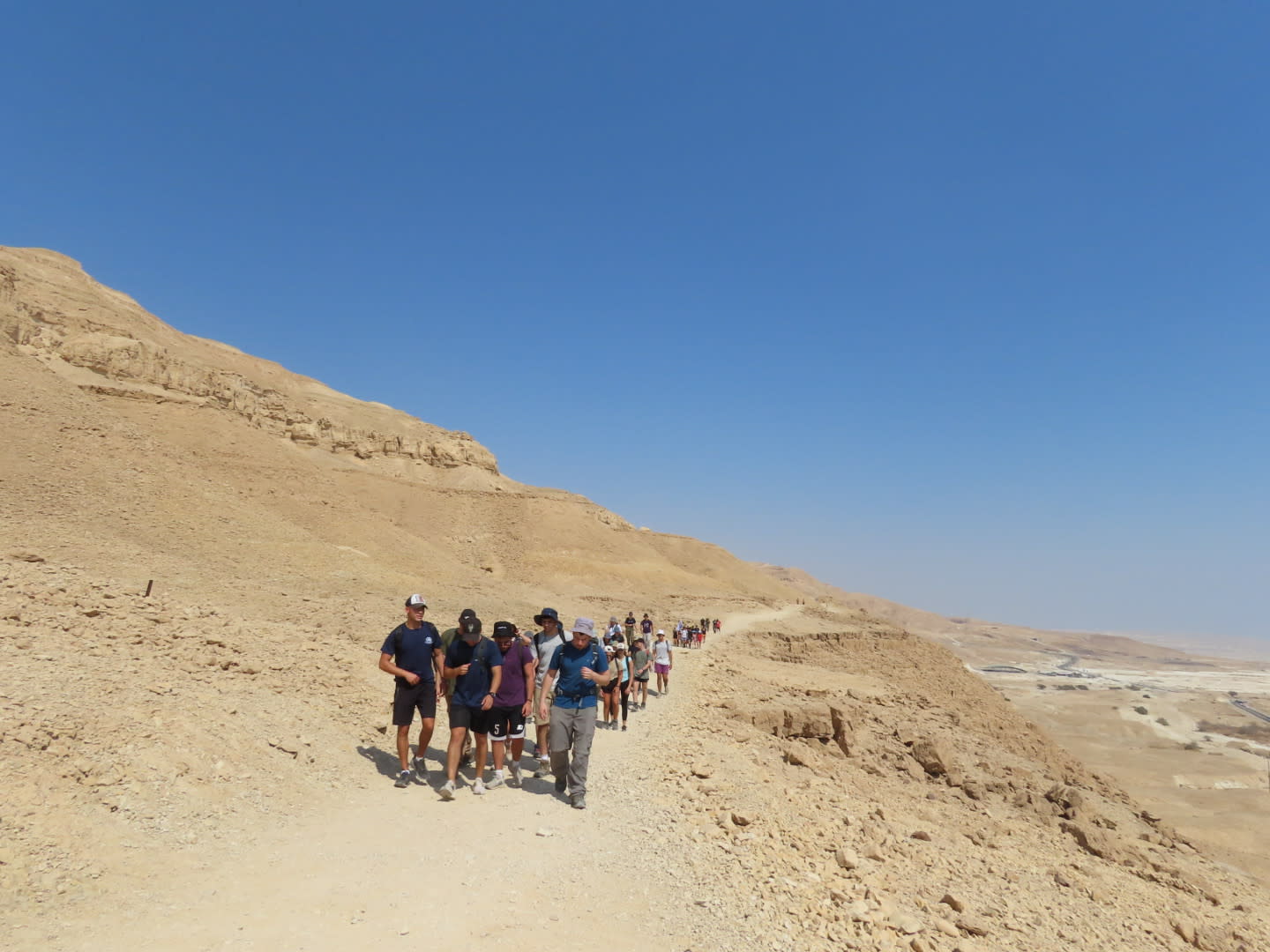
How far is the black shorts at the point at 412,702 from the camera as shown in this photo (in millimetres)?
6992

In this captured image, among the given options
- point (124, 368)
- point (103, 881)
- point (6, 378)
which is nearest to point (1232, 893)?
point (103, 881)

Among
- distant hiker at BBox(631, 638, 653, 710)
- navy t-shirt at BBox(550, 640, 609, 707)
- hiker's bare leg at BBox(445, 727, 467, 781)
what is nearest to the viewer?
hiker's bare leg at BBox(445, 727, 467, 781)

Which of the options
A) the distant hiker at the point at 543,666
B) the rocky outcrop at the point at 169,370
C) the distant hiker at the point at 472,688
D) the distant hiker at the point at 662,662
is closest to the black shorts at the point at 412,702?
the distant hiker at the point at 472,688

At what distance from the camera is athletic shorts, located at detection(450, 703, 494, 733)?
682 cm

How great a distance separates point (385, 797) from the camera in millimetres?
6602

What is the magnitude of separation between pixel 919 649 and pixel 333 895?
35.7 meters

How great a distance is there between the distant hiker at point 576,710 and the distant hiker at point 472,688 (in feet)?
2.21

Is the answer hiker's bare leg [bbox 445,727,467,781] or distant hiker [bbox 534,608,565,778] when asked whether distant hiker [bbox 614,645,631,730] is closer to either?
distant hiker [bbox 534,608,565,778]

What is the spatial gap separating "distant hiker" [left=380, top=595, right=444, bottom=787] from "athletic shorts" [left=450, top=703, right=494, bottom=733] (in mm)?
365

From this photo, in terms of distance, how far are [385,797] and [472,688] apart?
124cm

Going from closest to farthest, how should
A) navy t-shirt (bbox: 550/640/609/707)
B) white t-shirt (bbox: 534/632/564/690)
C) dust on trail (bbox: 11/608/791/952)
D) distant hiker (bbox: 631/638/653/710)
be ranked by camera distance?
dust on trail (bbox: 11/608/791/952) < navy t-shirt (bbox: 550/640/609/707) < white t-shirt (bbox: 534/632/564/690) < distant hiker (bbox: 631/638/653/710)

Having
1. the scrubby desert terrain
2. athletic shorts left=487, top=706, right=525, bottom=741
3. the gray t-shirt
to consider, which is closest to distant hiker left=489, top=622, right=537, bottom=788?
athletic shorts left=487, top=706, right=525, bottom=741

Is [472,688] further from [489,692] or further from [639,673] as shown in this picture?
[639,673]

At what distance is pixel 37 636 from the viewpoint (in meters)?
7.27
